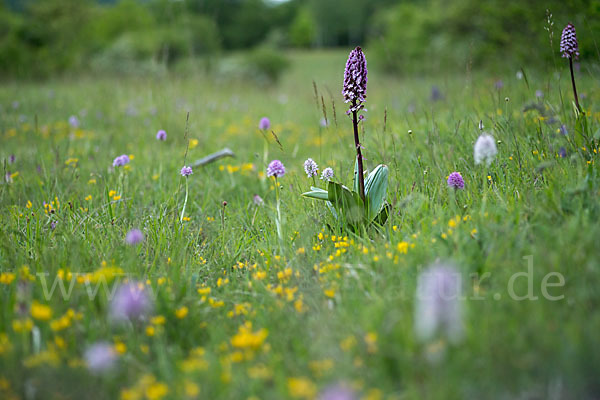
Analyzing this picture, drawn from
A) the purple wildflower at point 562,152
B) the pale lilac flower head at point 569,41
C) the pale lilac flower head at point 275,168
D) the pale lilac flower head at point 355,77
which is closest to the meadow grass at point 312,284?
the purple wildflower at point 562,152

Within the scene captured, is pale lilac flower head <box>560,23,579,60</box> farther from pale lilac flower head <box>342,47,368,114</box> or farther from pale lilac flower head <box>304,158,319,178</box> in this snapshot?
pale lilac flower head <box>304,158,319,178</box>

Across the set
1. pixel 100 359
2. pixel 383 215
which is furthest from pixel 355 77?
pixel 100 359

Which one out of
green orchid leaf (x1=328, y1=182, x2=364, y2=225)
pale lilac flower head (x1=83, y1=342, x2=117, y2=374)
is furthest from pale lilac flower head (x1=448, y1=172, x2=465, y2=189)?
pale lilac flower head (x1=83, y1=342, x2=117, y2=374)

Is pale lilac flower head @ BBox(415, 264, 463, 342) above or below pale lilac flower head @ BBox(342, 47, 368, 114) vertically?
below

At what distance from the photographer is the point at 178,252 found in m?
2.42

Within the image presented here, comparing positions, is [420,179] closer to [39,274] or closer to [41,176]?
[39,274]

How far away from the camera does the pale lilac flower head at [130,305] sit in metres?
1.60

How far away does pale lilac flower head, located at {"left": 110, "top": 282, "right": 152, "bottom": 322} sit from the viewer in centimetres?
160

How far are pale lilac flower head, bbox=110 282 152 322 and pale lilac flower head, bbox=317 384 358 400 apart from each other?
2.70 ft

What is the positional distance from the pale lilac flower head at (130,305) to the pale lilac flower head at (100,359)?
19 cm

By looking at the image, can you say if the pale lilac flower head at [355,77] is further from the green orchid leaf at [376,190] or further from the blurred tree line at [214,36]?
the blurred tree line at [214,36]

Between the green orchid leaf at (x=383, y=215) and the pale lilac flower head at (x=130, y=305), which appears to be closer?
the pale lilac flower head at (x=130, y=305)

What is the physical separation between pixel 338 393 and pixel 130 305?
2.92 feet

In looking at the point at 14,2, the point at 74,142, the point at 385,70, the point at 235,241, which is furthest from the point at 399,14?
the point at 14,2
